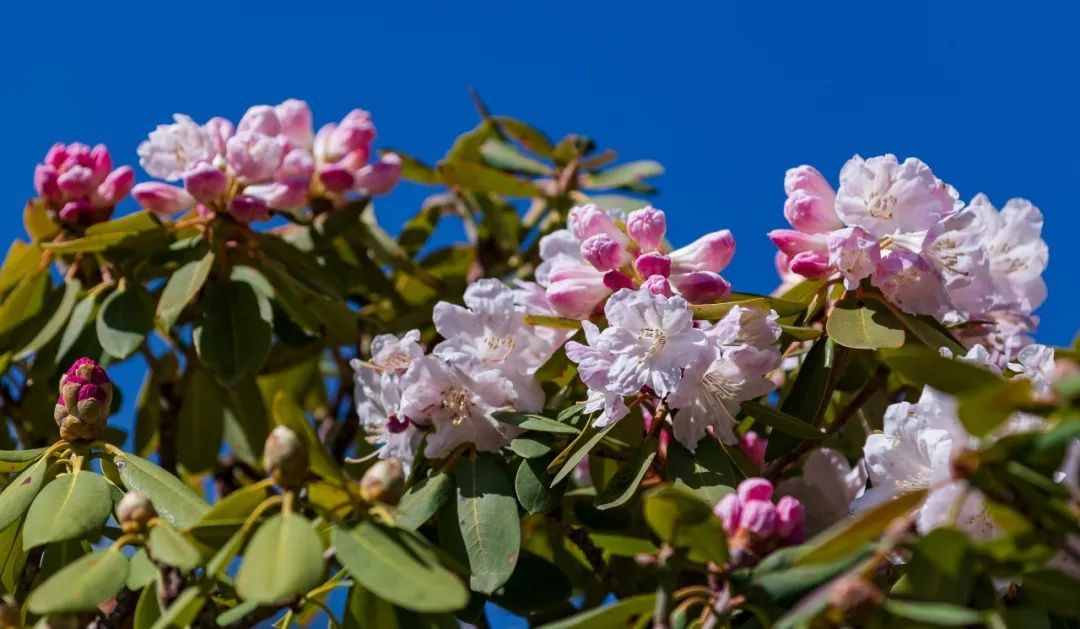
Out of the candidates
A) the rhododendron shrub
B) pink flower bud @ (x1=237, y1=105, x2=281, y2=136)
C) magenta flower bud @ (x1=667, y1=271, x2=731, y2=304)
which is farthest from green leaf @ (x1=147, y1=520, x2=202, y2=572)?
pink flower bud @ (x1=237, y1=105, x2=281, y2=136)

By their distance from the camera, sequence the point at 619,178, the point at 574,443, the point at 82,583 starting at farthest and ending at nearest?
the point at 619,178 < the point at 574,443 < the point at 82,583

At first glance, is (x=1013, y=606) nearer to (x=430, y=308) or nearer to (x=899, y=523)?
(x=899, y=523)

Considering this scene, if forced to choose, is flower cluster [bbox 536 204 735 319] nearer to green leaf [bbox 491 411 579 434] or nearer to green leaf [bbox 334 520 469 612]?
green leaf [bbox 491 411 579 434]

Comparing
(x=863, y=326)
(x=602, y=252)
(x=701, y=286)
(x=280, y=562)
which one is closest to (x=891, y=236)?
(x=863, y=326)

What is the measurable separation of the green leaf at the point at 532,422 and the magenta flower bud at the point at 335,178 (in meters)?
0.90

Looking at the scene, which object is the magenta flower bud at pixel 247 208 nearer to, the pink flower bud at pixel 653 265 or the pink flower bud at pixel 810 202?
the pink flower bud at pixel 653 265

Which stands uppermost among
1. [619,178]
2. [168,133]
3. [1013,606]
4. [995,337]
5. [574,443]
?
[619,178]

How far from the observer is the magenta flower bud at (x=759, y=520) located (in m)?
1.29

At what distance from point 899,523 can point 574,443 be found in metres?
Answer: 0.52

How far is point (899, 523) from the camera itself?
1173 mm

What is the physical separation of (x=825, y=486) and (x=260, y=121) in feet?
3.65

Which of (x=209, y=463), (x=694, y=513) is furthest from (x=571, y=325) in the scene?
(x=209, y=463)

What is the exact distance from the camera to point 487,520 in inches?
64.2

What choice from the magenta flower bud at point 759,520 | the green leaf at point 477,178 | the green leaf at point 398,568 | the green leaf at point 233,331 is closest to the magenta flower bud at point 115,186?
the green leaf at point 233,331
